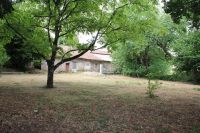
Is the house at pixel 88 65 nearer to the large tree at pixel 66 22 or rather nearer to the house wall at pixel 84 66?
the house wall at pixel 84 66

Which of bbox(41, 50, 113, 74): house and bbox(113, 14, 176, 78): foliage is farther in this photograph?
bbox(41, 50, 113, 74): house

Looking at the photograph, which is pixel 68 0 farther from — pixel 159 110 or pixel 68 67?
pixel 68 67

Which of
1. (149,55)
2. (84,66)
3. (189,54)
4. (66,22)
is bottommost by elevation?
(84,66)

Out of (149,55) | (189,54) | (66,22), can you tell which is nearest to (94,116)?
(66,22)

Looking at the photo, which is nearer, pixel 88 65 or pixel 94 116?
pixel 94 116

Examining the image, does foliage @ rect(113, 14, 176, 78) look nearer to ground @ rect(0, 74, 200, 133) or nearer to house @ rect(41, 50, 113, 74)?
house @ rect(41, 50, 113, 74)

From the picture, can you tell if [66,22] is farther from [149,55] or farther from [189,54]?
[149,55]

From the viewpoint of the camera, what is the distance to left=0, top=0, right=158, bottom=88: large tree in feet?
50.8

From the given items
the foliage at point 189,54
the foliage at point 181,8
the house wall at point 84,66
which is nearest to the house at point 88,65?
the house wall at point 84,66

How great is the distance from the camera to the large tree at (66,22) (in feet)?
50.8

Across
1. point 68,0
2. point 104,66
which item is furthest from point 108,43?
point 104,66

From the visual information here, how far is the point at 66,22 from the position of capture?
16.6m

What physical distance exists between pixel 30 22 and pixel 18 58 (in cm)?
2122

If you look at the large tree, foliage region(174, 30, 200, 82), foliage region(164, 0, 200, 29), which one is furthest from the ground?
foliage region(174, 30, 200, 82)
